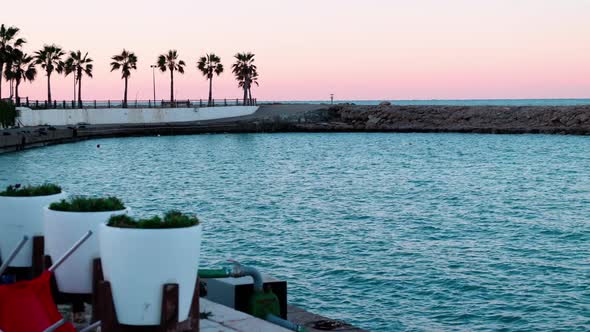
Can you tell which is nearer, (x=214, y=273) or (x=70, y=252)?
(x=70, y=252)

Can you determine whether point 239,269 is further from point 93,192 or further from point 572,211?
point 93,192

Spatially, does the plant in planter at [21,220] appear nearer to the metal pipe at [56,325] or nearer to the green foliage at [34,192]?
the green foliage at [34,192]

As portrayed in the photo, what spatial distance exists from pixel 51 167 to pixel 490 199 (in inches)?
1514

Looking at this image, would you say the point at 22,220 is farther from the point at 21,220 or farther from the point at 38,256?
the point at 38,256

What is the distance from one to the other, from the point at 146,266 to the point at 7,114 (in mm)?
83983

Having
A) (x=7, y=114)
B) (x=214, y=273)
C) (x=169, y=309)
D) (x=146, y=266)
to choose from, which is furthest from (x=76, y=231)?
(x=7, y=114)

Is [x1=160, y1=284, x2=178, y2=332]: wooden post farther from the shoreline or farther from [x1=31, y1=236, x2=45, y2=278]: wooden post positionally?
the shoreline

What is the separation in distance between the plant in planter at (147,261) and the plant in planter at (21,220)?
2128mm

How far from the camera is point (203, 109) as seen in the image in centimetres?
12631

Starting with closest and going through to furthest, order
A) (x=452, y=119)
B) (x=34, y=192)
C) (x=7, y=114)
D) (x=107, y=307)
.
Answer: (x=107, y=307) → (x=34, y=192) → (x=7, y=114) → (x=452, y=119)

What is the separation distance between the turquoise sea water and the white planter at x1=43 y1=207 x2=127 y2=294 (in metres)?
12.0

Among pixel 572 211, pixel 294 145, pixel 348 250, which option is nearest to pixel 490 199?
pixel 572 211

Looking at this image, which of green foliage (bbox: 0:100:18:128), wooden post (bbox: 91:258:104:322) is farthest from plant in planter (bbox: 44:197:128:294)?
green foliage (bbox: 0:100:18:128)

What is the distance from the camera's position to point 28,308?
296 inches
